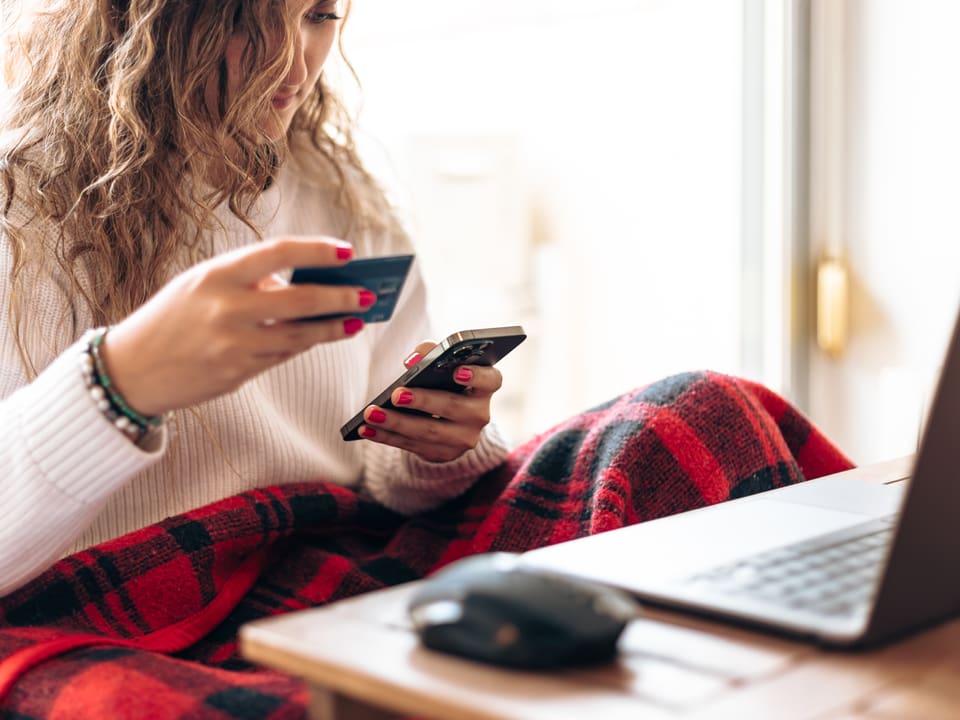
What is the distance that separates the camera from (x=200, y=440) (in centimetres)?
113

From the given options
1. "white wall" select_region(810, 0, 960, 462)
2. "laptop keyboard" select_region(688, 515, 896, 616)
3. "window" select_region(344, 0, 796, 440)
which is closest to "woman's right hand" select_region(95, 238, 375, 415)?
"laptop keyboard" select_region(688, 515, 896, 616)

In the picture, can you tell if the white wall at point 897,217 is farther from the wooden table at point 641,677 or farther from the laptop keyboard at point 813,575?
the wooden table at point 641,677

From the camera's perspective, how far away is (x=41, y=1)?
1164mm

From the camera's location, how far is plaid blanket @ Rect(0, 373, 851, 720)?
96 centimetres

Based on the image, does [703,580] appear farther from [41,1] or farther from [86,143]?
[41,1]

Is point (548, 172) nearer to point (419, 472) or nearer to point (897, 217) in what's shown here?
point (897, 217)

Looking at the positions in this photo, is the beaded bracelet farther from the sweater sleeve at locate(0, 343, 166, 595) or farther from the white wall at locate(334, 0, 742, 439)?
the white wall at locate(334, 0, 742, 439)

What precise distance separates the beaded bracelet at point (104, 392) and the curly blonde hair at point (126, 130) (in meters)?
0.33

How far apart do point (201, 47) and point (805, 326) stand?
66.9 inches

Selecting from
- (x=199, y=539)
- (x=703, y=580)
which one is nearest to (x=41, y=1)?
(x=199, y=539)

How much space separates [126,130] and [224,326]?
473 mm

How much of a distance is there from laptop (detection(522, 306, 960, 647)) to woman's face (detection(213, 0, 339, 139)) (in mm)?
591

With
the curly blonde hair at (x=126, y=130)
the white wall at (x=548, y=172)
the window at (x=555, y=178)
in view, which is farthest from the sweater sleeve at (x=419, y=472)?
the white wall at (x=548, y=172)

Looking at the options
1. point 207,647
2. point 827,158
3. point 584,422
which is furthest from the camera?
point 827,158
